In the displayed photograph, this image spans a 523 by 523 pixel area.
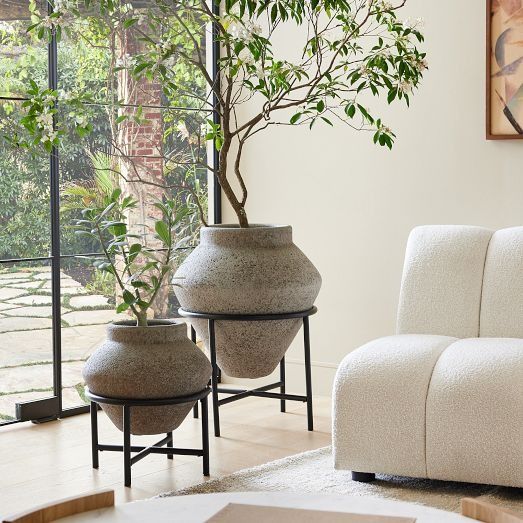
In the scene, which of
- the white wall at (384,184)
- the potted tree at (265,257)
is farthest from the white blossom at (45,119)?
the white wall at (384,184)

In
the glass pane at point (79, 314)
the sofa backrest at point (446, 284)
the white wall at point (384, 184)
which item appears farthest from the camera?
the glass pane at point (79, 314)

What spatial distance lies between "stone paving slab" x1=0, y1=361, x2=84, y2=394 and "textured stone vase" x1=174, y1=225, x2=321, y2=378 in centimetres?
77

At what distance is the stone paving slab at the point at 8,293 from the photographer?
4120 mm

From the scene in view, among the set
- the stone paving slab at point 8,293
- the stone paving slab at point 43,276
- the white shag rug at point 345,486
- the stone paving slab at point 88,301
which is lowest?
the white shag rug at point 345,486

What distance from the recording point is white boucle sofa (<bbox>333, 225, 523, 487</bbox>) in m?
3.09

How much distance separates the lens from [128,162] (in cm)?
463

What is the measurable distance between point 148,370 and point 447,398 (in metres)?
0.96

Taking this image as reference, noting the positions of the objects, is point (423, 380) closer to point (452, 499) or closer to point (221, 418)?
point (452, 499)

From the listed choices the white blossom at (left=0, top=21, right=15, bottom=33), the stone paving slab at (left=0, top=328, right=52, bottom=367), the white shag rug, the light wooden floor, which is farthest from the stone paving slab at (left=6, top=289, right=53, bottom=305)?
the white shag rug

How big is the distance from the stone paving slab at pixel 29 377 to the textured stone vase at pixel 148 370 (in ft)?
3.30

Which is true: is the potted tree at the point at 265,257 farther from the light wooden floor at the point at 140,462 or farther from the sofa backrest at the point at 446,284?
the sofa backrest at the point at 446,284

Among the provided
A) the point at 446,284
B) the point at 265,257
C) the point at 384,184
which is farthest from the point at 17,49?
the point at 446,284

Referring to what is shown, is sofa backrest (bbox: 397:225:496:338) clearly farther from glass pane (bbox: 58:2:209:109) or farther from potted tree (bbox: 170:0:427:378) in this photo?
glass pane (bbox: 58:2:209:109)

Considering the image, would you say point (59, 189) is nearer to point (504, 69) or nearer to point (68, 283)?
point (68, 283)
